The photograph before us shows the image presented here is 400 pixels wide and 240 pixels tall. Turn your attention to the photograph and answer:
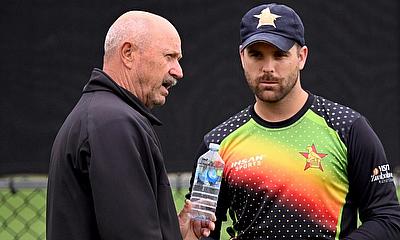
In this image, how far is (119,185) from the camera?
2676mm

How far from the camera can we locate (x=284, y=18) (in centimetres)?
353

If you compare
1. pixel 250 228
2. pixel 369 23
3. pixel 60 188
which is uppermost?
pixel 369 23

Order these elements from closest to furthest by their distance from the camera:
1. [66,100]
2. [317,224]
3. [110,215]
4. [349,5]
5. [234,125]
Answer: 1. [110,215]
2. [317,224]
3. [234,125]
4. [66,100]
5. [349,5]

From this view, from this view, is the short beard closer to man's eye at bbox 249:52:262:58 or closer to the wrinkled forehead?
man's eye at bbox 249:52:262:58

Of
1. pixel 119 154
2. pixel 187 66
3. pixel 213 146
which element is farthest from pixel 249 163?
pixel 187 66

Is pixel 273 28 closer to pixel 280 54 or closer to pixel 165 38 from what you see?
pixel 280 54

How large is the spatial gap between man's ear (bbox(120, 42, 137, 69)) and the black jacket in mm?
86

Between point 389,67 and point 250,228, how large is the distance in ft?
6.57

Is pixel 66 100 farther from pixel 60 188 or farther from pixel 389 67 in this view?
pixel 60 188

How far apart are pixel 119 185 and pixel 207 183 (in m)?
0.67

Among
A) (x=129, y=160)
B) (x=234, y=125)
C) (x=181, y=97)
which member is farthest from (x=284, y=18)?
(x=181, y=97)

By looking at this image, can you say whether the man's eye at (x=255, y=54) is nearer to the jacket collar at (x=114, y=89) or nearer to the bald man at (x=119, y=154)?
the bald man at (x=119, y=154)

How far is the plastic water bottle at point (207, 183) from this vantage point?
324cm

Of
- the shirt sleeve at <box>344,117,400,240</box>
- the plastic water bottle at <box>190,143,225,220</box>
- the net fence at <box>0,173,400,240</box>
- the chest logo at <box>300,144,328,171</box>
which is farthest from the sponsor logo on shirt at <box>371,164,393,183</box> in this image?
the net fence at <box>0,173,400,240</box>
